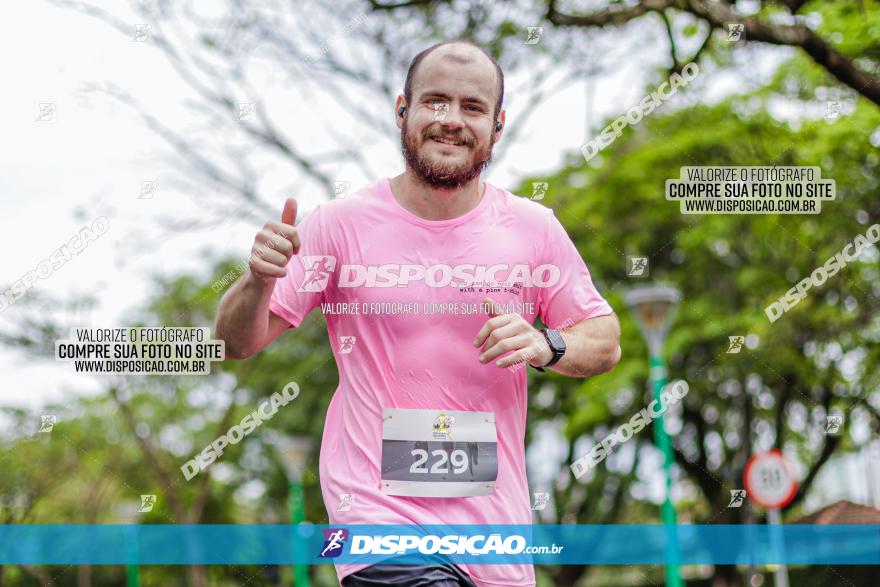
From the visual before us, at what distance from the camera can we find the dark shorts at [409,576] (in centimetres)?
239

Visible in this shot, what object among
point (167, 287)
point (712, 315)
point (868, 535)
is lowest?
point (868, 535)

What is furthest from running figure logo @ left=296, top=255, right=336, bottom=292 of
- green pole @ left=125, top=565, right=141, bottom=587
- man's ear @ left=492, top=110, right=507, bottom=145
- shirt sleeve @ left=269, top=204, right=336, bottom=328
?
green pole @ left=125, top=565, right=141, bottom=587

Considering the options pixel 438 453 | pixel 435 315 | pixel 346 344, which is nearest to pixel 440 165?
pixel 435 315

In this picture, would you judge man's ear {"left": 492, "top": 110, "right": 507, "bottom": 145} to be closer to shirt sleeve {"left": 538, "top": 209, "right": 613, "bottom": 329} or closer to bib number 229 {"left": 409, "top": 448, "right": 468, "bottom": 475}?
shirt sleeve {"left": 538, "top": 209, "right": 613, "bottom": 329}

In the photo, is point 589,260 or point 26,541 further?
point 589,260

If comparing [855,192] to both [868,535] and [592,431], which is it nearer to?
[868,535]

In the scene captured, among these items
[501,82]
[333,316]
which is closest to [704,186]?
[501,82]

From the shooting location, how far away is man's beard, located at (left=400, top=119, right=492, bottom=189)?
2721 mm

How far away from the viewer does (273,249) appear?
2.44 m

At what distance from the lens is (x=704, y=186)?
19.1 ft

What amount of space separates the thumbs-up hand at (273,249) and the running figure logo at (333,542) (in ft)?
2.15

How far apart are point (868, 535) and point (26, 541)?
7800mm

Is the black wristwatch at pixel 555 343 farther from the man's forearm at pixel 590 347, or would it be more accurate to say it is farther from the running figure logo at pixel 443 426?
the running figure logo at pixel 443 426

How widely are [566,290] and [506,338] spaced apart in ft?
1.44
